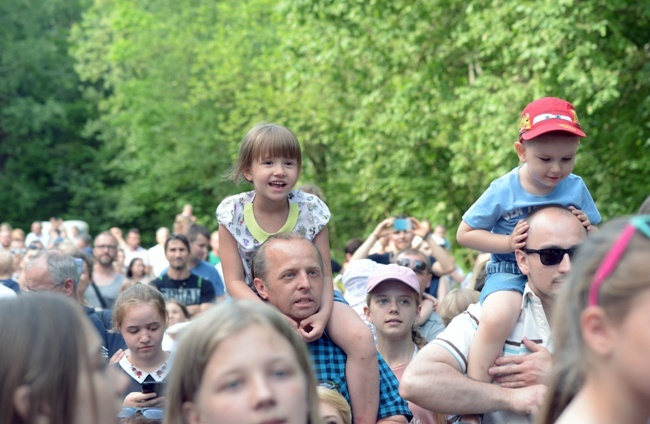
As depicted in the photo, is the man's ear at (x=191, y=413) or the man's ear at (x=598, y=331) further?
the man's ear at (x=191, y=413)

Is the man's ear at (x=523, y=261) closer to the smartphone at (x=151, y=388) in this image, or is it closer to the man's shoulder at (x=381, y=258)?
the smartphone at (x=151, y=388)

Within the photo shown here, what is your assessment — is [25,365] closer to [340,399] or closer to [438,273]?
[340,399]

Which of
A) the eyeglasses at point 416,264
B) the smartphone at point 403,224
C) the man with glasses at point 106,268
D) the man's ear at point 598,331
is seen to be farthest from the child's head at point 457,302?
the man with glasses at point 106,268

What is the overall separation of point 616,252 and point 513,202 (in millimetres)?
2402

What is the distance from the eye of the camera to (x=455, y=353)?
15.1 feet

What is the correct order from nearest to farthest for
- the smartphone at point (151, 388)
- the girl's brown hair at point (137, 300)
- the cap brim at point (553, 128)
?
the cap brim at point (553, 128)
the smartphone at point (151, 388)
the girl's brown hair at point (137, 300)

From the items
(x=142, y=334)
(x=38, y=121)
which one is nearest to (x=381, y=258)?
(x=142, y=334)

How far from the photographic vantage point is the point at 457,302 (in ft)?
24.1

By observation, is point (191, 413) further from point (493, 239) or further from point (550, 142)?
point (550, 142)

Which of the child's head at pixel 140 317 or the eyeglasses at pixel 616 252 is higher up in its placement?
the child's head at pixel 140 317

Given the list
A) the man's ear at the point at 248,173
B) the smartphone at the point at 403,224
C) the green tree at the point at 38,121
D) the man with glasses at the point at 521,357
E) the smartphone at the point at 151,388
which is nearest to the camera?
the man with glasses at the point at 521,357

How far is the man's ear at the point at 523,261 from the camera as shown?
4.56m

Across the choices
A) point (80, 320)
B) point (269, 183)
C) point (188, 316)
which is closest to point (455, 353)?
point (269, 183)

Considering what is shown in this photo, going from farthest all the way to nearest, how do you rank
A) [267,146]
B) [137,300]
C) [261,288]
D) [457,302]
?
[457,302] → [137,300] → [267,146] → [261,288]
